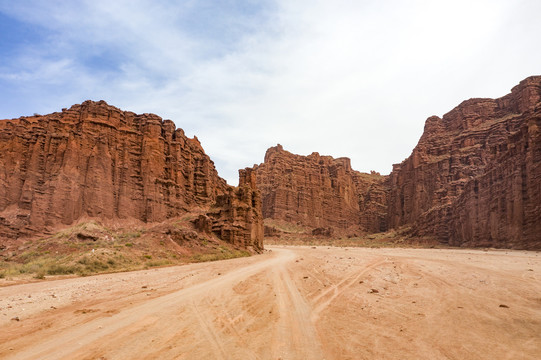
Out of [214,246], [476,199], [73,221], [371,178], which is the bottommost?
[214,246]

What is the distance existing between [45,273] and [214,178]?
1468 inches

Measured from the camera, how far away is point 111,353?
5.26 meters

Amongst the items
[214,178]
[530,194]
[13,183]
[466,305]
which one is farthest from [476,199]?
[13,183]

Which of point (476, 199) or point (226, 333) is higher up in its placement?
point (476, 199)

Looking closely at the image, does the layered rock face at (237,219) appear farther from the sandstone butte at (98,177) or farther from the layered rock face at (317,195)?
the layered rock face at (317,195)

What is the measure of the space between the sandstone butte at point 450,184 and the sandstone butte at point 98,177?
33033 mm

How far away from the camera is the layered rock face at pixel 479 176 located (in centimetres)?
3938

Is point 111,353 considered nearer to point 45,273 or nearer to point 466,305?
point 466,305

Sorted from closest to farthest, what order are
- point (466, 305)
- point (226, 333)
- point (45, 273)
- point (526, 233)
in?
point (226, 333) → point (466, 305) → point (45, 273) → point (526, 233)

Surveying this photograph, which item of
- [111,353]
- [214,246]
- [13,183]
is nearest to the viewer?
[111,353]

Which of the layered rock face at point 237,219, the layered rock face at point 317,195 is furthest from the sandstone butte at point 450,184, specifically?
the layered rock face at point 237,219

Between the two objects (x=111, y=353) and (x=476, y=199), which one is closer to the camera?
(x=111, y=353)

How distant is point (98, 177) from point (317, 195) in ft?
285

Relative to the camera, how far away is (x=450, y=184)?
73.1m
